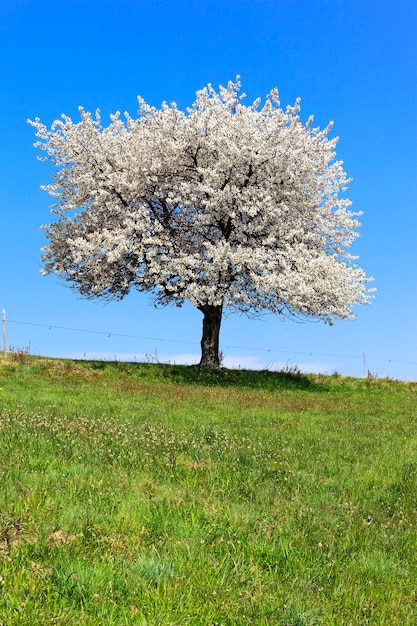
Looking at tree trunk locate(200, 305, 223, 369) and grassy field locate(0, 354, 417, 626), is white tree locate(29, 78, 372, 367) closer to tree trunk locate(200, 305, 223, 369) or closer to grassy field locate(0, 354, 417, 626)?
tree trunk locate(200, 305, 223, 369)

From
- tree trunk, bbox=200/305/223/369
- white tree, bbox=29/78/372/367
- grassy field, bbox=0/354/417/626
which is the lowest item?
grassy field, bbox=0/354/417/626

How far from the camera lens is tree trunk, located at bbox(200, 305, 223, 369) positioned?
3559cm

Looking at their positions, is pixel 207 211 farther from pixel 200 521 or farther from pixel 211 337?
pixel 200 521

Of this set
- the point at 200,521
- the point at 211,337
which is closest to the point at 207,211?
the point at 211,337

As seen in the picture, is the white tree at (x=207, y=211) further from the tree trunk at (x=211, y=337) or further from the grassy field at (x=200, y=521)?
the grassy field at (x=200, y=521)

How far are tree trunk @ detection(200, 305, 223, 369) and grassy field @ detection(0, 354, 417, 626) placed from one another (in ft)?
56.4

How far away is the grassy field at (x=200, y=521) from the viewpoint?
6.04 metres

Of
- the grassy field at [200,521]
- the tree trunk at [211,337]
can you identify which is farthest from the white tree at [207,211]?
the grassy field at [200,521]

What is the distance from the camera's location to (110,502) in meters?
8.54

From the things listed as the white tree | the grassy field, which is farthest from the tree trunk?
the grassy field

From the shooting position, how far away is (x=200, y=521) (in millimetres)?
8383

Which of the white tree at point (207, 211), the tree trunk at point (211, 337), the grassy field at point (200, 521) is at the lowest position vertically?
the grassy field at point (200, 521)

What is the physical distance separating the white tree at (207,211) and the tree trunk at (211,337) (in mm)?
73

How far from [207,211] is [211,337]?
7.94 meters
